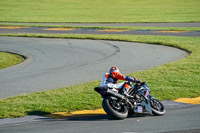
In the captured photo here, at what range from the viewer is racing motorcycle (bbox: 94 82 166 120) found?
9.98m

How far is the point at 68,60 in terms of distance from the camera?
20.2 m

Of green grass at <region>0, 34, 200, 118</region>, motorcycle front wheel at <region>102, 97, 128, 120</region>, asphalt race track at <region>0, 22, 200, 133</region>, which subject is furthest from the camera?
green grass at <region>0, 34, 200, 118</region>

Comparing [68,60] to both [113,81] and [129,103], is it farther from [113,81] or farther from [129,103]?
[129,103]

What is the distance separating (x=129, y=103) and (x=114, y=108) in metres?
0.46

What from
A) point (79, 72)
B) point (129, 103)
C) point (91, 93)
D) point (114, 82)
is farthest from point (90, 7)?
point (129, 103)

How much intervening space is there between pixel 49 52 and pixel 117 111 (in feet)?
44.3

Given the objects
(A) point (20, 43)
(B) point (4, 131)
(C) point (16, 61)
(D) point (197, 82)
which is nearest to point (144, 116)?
(B) point (4, 131)

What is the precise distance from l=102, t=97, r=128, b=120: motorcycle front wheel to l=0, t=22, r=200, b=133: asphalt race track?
153 millimetres

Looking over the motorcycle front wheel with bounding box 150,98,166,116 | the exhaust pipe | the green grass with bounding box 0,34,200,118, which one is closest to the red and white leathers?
the exhaust pipe

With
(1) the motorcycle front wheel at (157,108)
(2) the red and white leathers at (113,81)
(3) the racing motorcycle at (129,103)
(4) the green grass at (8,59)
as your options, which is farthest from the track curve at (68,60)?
A: (1) the motorcycle front wheel at (157,108)

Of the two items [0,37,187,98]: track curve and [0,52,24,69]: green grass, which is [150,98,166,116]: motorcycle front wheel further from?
[0,52,24,69]: green grass

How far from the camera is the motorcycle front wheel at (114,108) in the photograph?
9.91 m

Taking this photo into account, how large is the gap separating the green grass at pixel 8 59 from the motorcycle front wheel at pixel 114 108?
35.4 ft

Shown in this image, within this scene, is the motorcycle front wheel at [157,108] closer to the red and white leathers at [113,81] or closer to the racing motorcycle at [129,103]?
the racing motorcycle at [129,103]
